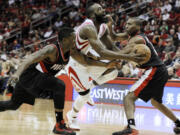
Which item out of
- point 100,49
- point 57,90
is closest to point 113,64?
point 100,49

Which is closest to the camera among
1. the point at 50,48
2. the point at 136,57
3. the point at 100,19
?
the point at 50,48

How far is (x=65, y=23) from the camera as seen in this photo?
1667 cm

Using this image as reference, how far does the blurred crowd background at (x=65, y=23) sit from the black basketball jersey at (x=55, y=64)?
18.5 feet

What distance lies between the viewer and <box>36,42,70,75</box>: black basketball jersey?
4.55 metres

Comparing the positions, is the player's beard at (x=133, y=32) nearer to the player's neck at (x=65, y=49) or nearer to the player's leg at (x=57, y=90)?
the player's neck at (x=65, y=49)

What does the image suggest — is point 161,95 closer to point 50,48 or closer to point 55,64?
point 55,64

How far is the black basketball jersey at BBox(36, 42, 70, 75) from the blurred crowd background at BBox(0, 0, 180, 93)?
222 inches

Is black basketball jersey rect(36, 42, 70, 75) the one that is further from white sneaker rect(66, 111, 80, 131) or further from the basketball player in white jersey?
white sneaker rect(66, 111, 80, 131)

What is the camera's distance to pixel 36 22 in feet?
60.6

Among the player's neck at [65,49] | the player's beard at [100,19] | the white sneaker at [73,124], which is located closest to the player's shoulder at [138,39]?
the player's beard at [100,19]

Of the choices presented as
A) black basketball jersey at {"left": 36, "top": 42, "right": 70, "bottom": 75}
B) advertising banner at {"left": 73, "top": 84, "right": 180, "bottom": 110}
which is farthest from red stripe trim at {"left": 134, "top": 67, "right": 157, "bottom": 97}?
advertising banner at {"left": 73, "top": 84, "right": 180, "bottom": 110}

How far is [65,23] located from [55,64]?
1227 cm

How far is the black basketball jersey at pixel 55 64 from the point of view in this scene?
4.55 m

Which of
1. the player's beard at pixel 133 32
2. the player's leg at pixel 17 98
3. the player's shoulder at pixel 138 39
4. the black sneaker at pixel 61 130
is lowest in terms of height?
the black sneaker at pixel 61 130
